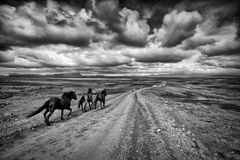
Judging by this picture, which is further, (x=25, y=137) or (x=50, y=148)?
(x=25, y=137)

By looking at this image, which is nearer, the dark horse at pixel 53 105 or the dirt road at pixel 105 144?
the dirt road at pixel 105 144

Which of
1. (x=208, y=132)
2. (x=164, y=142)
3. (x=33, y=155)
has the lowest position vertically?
(x=208, y=132)

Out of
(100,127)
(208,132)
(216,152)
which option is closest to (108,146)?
(100,127)

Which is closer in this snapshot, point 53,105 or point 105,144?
point 105,144

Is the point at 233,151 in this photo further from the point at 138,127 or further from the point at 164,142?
the point at 138,127

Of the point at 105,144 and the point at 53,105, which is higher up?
the point at 53,105

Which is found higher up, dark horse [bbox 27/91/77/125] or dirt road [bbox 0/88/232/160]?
dark horse [bbox 27/91/77/125]

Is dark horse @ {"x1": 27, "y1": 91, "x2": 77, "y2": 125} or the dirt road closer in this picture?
the dirt road

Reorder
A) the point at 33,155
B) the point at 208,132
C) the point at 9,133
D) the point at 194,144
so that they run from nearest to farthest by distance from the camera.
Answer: the point at 33,155 < the point at 194,144 < the point at 9,133 < the point at 208,132

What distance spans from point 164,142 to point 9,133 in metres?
10.1

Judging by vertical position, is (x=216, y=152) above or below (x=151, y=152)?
below

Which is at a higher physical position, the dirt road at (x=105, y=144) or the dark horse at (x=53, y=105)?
the dark horse at (x=53, y=105)

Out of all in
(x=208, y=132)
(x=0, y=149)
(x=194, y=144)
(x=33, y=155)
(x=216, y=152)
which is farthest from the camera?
(x=208, y=132)

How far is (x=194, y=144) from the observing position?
632 centimetres
